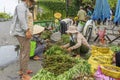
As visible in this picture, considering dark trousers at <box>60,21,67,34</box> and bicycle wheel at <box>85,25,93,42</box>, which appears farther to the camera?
bicycle wheel at <box>85,25,93,42</box>

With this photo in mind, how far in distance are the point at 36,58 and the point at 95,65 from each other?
3.21 meters

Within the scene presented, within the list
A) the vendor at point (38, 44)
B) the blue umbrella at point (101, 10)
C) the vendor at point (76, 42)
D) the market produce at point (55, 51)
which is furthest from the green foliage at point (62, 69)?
the blue umbrella at point (101, 10)

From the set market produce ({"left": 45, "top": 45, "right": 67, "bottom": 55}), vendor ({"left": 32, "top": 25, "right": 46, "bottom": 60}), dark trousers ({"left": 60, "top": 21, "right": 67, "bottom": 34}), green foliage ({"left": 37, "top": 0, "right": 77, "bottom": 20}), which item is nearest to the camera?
market produce ({"left": 45, "top": 45, "right": 67, "bottom": 55})

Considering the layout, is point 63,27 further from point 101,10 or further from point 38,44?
point 38,44

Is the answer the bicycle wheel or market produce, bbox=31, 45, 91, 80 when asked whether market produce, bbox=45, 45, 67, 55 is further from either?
the bicycle wheel

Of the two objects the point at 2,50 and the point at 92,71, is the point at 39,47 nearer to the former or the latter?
the point at 2,50

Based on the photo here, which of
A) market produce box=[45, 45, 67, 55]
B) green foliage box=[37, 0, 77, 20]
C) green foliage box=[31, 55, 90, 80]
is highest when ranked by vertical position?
green foliage box=[31, 55, 90, 80]

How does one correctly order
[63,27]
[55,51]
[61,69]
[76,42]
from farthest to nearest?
1. [63,27]
2. [76,42]
3. [55,51]
4. [61,69]

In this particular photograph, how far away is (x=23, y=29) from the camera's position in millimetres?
8125

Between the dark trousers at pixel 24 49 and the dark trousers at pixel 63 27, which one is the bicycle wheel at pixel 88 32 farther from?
the dark trousers at pixel 24 49

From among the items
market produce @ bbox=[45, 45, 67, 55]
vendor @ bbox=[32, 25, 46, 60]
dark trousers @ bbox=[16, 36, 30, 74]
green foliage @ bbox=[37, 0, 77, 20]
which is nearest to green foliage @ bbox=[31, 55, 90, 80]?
dark trousers @ bbox=[16, 36, 30, 74]

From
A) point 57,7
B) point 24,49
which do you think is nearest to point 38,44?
point 24,49

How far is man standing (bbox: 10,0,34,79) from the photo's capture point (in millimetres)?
8023

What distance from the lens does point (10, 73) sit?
8.91m
